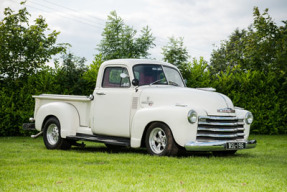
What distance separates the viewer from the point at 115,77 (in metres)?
10.4

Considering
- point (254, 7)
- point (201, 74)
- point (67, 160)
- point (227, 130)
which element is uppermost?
point (254, 7)

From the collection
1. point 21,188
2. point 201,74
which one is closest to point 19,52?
point 201,74

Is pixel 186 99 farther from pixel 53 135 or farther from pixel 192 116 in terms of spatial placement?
pixel 53 135

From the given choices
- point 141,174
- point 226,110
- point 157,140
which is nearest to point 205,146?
point 226,110

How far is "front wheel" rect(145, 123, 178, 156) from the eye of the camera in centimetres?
888

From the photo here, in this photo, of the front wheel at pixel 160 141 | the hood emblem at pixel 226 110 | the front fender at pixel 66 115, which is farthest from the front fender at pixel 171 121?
the front fender at pixel 66 115

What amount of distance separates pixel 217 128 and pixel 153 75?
2097mm

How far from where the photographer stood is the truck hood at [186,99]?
9055mm

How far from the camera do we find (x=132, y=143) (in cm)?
955

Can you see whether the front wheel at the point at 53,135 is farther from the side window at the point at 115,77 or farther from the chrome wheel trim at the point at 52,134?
the side window at the point at 115,77

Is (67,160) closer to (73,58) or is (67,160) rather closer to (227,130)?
(227,130)

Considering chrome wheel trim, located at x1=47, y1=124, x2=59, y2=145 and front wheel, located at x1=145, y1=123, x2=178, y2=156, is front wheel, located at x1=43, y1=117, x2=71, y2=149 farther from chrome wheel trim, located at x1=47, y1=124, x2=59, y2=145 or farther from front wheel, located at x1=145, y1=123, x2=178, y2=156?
front wheel, located at x1=145, y1=123, x2=178, y2=156

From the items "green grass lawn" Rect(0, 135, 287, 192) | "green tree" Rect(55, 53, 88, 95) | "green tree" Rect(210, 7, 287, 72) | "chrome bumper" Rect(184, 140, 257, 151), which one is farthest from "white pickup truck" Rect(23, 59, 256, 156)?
"green tree" Rect(210, 7, 287, 72)

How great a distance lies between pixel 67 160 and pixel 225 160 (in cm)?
310
